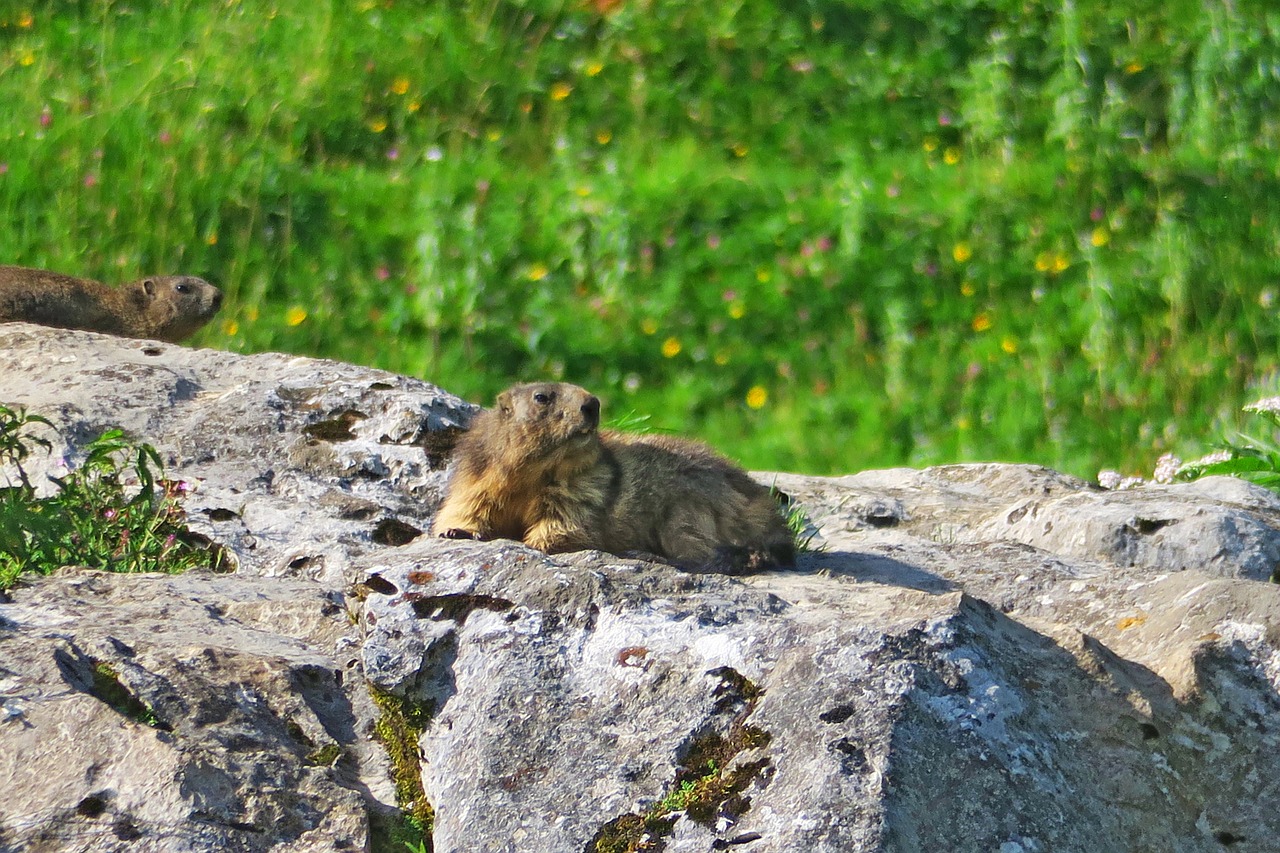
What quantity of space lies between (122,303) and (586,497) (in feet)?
16.3

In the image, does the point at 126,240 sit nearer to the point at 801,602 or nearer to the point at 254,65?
the point at 254,65

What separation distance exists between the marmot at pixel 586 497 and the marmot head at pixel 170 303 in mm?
4293

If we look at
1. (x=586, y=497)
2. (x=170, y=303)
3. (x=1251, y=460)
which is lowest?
(x=1251, y=460)

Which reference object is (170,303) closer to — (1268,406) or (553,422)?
(553,422)

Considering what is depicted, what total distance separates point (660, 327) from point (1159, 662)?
21.3ft

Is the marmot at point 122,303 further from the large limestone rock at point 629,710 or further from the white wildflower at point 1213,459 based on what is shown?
the white wildflower at point 1213,459

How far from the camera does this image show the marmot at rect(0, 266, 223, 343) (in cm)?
856

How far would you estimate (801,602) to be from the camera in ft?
15.2

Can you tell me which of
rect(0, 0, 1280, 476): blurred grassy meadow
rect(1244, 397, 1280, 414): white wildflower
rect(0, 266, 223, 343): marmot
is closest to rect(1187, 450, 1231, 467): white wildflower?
rect(1244, 397, 1280, 414): white wildflower

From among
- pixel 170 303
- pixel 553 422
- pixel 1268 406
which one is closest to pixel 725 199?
pixel 170 303

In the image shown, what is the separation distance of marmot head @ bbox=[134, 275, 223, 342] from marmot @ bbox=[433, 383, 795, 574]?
14.1 feet

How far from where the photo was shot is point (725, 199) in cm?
1105

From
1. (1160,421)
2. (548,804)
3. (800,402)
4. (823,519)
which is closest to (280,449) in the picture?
(823,519)

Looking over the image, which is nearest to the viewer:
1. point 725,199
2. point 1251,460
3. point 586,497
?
point 586,497
